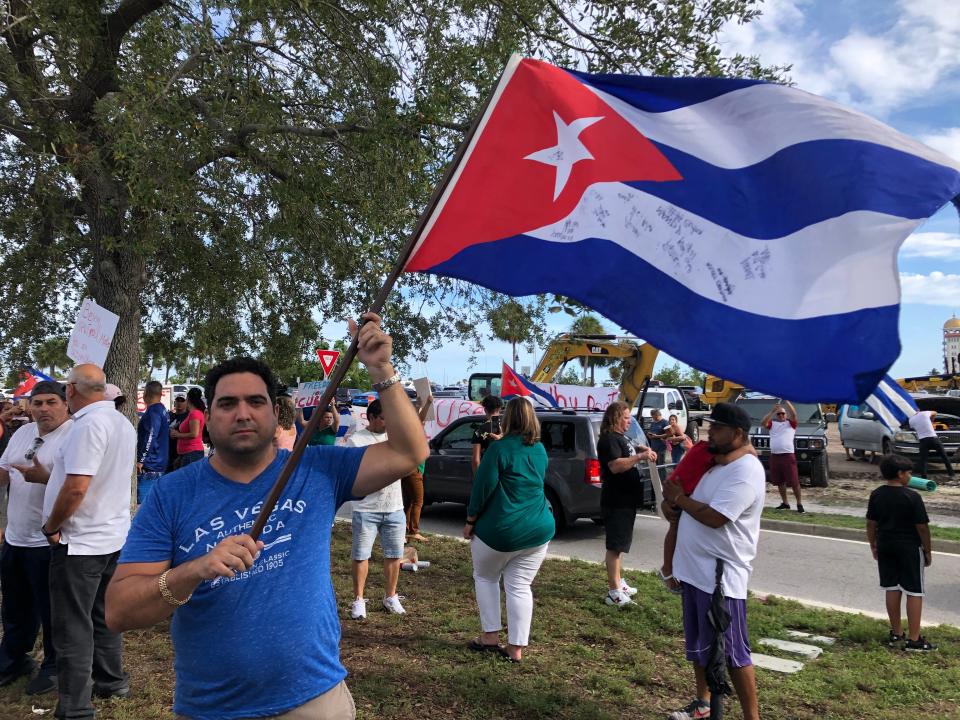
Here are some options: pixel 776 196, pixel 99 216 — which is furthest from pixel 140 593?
pixel 99 216

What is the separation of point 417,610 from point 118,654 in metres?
2.55

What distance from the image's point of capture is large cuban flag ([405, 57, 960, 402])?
2764mm

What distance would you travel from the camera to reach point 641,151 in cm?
325

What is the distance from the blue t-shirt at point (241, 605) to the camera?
2273mm

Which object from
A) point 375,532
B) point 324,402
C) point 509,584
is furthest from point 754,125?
point 375,532

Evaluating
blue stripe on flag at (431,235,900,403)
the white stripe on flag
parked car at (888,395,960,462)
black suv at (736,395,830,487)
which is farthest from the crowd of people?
parked car at (888,395,960,462)

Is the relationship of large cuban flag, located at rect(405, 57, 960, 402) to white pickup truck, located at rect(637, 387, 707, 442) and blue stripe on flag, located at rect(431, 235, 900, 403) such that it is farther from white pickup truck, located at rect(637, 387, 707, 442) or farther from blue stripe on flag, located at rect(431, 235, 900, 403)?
white pickup truck, located at rect(637, 387, 707, 442)

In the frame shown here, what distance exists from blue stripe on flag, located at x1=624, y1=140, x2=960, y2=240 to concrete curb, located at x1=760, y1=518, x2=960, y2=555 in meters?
8.88

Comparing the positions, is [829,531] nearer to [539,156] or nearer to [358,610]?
[358,610]

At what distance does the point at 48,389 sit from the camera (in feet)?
15.3

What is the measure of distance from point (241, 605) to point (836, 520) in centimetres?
1121

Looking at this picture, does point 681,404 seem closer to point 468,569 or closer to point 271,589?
point 468,569

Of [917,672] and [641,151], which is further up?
[641,151]

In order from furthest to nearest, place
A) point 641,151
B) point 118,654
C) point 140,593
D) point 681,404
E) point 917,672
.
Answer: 1. point 681,404
2. point 917,672
3. point 118,654
4. point 641,151
5. point 140,593
